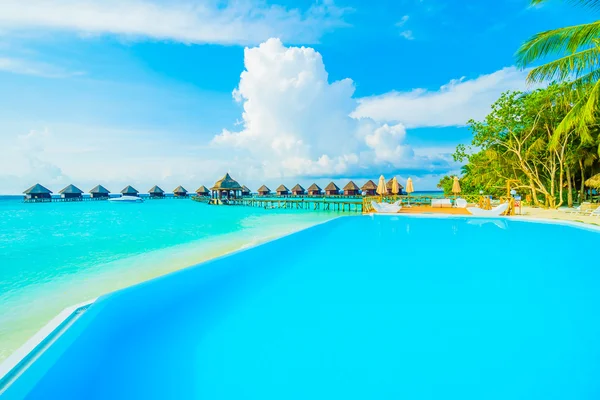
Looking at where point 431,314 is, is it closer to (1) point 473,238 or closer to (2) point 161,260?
(1) point 473,238

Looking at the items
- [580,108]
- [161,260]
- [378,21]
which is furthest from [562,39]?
[161,260]

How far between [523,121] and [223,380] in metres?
17.4

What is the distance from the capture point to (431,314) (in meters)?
2.94

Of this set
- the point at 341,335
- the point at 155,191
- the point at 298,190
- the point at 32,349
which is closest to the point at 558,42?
the point at 341,335

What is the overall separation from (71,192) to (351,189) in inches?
1827

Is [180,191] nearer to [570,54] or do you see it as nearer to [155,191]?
[155,191]

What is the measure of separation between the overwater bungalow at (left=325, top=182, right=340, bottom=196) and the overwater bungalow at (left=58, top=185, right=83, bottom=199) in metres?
42.5

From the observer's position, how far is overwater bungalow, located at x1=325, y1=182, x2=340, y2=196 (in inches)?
1850

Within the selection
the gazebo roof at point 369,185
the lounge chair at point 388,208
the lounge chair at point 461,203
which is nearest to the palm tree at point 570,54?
the lounge chair at point 461,203

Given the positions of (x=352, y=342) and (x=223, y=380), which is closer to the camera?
(x=223, y=380)

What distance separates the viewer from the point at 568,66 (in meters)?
6.57

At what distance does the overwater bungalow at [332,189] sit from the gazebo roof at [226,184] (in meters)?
15.8

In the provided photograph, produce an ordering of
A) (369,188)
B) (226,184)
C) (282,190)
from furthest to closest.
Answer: (282,190) → (369,188) → (226,184)

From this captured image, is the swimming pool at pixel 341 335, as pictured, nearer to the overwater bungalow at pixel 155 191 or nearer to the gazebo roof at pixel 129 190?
the gazebo roof at pixel 129 190
